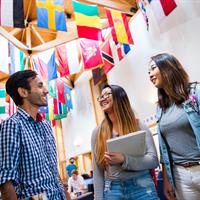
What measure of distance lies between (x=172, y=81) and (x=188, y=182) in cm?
68

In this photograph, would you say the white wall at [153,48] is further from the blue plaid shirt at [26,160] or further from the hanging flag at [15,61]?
the blue plaid shirt at [26,160]

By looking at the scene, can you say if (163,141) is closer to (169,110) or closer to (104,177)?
(169,110)

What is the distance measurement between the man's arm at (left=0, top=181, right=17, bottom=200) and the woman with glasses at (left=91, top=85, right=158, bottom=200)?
59 cm

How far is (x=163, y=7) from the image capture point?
14.9 ft

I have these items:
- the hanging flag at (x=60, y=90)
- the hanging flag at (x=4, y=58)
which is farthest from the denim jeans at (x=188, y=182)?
the hanging flag at (x=60, y=90)

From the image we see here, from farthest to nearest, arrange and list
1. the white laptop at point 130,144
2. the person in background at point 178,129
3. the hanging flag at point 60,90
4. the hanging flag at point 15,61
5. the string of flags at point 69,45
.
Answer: the hanging flag at point 60,90 → the hanging flag at point 15,61 → the string of flags at point 69,45 → the person in background at point 178,129 → the white laptop at point 130,144

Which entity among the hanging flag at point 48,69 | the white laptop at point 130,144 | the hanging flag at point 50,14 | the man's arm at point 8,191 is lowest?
the man's arm at point 8,191

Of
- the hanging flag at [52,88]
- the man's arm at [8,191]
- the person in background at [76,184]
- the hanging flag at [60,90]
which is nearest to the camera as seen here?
the man's arm at [8,191]

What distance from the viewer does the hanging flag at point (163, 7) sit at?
172 inches

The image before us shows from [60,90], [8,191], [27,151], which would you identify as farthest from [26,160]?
[60,90]

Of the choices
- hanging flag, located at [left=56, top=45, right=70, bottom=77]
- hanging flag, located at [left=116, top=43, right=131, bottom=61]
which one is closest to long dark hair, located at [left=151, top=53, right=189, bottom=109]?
hanging flag, located at [left=116, top=43, right=131, bottom=61]

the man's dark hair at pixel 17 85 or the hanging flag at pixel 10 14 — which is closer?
the man's dark hair at pixel 17 85

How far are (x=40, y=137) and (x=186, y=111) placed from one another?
930mm

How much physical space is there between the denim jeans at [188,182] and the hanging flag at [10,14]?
3355 mm
